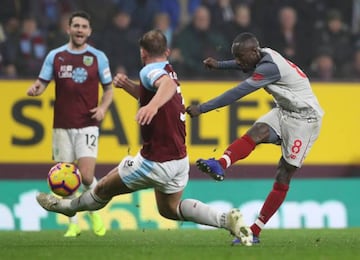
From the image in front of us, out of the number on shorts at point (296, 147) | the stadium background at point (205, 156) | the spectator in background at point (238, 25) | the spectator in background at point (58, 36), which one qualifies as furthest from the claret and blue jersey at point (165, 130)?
the spectator in background at point (238, 25)

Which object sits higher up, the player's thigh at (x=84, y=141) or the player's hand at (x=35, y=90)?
the player's hand at (x=35, y=90)

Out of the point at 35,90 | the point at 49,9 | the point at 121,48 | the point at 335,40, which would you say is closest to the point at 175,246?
the point at 35,90

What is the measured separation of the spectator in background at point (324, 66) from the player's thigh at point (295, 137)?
21.9 ft

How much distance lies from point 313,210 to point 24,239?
5.92 m

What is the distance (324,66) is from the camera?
1900cm

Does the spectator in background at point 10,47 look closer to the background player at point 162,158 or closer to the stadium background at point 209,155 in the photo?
the stadium background at point 209,155

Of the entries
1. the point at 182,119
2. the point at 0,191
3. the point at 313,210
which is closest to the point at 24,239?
the point at 182,119

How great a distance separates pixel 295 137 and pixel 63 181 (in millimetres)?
2364

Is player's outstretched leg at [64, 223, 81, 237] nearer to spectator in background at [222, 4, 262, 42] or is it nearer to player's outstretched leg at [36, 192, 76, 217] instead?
player's outstretched leg at [36, 192, 76, 217]

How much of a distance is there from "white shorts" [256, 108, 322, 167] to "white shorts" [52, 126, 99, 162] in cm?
256

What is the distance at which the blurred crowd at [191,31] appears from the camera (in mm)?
18328

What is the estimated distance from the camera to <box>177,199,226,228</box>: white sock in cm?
1062

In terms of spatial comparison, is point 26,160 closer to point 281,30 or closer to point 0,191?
point 0,191

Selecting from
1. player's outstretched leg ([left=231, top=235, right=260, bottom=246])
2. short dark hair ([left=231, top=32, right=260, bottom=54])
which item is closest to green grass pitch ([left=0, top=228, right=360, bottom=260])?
player's outstretched leg ([left=231, top=235, right=260, bottom=246])
